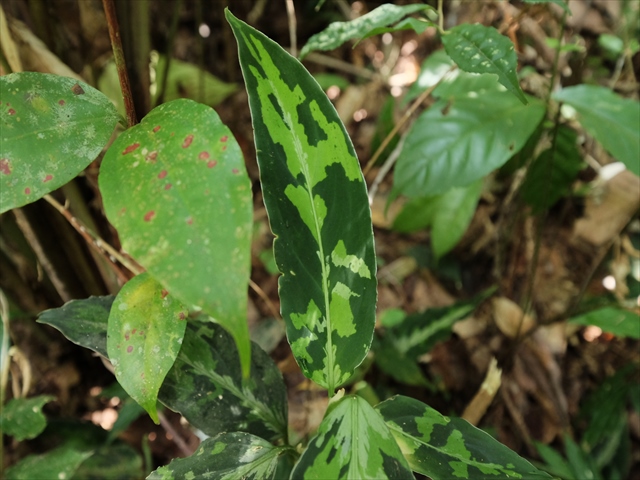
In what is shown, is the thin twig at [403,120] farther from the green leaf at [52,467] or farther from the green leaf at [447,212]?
the green leaf at [52,467]

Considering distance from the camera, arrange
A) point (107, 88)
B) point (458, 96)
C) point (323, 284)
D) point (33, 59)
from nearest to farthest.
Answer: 1. point (323, 284)
2. point (33, 59)
3. point (458, 96)
4. point (107, 88)

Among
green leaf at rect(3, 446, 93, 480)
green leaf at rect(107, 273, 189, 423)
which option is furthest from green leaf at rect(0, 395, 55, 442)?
green leaf at rect(107, 273, 189, 423)

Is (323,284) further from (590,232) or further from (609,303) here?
(590,232)

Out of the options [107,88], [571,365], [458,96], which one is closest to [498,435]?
[571,365]

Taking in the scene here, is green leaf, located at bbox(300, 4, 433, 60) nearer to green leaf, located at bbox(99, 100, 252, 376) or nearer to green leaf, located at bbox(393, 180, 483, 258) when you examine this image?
green leaf, located at bbox(99, 100, 252, 376)

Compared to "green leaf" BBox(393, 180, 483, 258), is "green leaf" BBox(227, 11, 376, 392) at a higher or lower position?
higher

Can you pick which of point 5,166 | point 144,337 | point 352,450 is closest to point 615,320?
point 352,450
